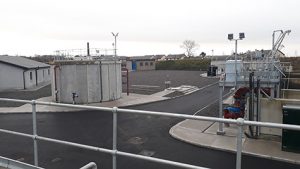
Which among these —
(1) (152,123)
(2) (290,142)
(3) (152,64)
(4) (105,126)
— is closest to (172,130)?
(1) (152,123)

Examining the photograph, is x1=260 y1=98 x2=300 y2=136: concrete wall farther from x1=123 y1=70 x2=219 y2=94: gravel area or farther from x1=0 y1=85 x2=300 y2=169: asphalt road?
x1=123 y1=70 x2=219 y2=94: gravel area

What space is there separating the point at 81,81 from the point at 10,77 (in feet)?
49.0

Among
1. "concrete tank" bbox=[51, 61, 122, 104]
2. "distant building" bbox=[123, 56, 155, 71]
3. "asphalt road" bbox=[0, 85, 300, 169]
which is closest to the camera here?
"asphalt road" bbox=[0, 85, 300, 169]

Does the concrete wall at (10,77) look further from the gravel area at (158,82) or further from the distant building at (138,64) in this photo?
the distant building at (138,64)

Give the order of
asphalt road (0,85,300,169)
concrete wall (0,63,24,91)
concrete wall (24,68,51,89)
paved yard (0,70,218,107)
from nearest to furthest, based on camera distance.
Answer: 1. asphalt road (0,85,300,169)
2. paved yard (0,70,218,107)
3. concrete wall (0,63,24,91)
4. concrete wall (24,68,51,89)

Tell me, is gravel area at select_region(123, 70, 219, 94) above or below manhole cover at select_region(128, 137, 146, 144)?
above

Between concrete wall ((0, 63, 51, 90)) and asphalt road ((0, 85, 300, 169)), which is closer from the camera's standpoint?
asphalt road ((0, 85, 300, 169))

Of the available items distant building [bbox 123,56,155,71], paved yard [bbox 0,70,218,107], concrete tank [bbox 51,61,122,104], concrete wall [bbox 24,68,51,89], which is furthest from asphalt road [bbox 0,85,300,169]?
distant building [bbox 123,56,155,71]

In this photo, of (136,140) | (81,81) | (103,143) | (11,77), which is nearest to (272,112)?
(136,140)

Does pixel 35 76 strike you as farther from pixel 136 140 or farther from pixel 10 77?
pixel 136 140

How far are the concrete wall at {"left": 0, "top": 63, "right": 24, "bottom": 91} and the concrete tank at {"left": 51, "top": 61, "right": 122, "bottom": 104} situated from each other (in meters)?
11.7

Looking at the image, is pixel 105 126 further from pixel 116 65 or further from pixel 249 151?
pixel 116 65

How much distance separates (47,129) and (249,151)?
32.8 ft

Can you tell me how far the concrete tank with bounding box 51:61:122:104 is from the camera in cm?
2555
